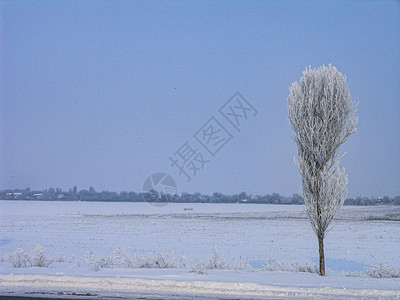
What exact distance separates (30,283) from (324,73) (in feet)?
29.4

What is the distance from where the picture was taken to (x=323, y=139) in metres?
10.5

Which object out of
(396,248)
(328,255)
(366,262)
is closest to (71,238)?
(328,255)

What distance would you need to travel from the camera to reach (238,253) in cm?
1831

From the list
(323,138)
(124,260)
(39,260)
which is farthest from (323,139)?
(39,260)

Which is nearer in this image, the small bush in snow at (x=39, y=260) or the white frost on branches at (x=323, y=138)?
the white frost on branches at (x=323, y=138)

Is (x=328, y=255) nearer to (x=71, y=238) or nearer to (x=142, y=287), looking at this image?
(x=142, y=287)

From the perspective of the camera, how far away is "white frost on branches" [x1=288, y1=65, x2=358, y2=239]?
34.0 ft

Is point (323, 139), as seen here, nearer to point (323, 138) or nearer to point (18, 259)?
point (323, 138)

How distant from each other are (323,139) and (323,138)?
1.1 inches

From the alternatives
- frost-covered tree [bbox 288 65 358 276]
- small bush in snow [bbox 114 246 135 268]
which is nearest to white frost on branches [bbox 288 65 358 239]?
frost-covered tree [bbox 288 65 358 276]

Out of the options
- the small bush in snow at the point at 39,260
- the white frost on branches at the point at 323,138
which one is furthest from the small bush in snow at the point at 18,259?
the white frost on branches at the point at 323,138

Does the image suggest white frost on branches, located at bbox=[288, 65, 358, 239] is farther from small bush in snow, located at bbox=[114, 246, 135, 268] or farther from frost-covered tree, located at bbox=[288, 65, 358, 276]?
small bush in snow, located at bbox=[114, 246, 135, 268]

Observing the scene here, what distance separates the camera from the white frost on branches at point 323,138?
10.4 metres

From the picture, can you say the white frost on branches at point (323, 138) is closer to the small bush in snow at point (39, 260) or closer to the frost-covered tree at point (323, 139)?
the frost-covered tree at point (323, 139)
